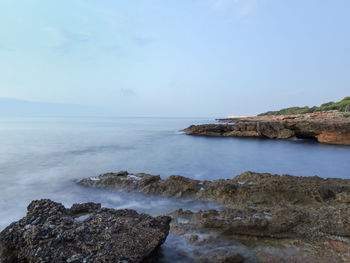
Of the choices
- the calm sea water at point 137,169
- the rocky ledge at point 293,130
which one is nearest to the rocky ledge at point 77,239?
the calm sea water at point 137,169

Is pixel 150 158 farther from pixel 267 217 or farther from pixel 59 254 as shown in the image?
pixel 59 254

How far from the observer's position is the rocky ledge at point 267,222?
3.24 m

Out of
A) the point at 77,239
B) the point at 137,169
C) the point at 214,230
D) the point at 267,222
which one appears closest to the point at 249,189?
the point at 267,222

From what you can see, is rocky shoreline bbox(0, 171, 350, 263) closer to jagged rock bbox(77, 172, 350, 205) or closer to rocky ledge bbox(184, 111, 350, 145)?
jagged rock bbox(77, 172, 350, 205)

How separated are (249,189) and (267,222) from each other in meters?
1.56

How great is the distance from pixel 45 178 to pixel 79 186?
6.99 feet

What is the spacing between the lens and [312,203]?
15.9ft

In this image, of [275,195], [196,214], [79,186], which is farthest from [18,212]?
[275,195]

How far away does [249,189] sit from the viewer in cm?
537

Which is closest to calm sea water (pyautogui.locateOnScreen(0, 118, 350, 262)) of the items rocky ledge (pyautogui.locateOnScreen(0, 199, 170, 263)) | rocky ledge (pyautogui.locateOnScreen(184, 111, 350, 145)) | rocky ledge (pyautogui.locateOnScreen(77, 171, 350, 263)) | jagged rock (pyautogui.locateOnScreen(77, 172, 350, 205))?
jagged rock (pyautogui.locateOnScreen(77, 172, 350, 205))

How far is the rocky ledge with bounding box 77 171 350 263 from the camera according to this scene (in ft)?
10.6

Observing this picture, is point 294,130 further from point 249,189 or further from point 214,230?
point 214,230

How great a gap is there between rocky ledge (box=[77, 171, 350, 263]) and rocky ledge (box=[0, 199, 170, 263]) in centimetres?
95

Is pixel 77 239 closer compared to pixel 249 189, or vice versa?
pixel 77 239
